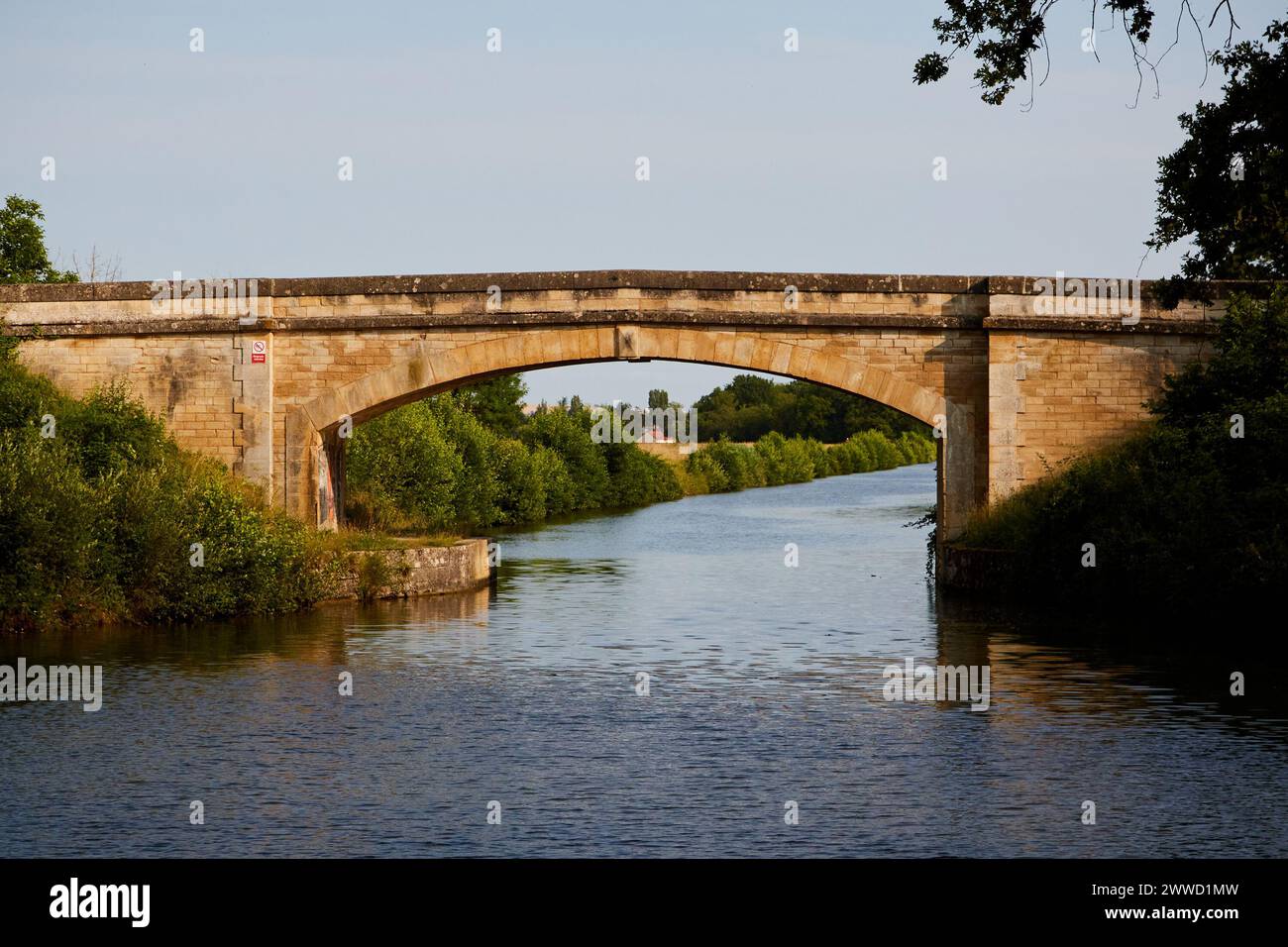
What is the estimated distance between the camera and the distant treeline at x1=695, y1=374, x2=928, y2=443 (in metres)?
105

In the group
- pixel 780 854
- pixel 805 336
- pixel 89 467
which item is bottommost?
pixel 780 854

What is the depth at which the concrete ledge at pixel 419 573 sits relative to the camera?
70.8ft

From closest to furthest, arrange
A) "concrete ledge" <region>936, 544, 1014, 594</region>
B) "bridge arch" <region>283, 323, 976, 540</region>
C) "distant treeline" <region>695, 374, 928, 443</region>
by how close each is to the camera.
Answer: "concrete ledge" <region>936, 544, 1014, 594</region> → "bridge arch" <region>283, 323, 976, 540</region> → "distant treeline" <region>695, 374, 928, 443</region>

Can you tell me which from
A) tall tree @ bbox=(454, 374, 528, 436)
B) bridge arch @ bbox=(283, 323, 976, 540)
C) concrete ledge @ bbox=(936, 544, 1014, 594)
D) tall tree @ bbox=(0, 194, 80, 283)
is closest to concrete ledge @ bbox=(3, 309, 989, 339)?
bridge arch @ bbox=(283, 323, 976, 540)

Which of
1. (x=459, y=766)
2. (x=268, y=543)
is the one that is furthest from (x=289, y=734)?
(x=268, y=543)

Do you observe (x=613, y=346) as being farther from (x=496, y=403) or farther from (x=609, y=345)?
(x=496, y=403)

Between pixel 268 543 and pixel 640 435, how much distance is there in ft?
134

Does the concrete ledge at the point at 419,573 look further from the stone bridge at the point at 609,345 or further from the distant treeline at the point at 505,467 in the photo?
the distant treeline at the point at 505,467

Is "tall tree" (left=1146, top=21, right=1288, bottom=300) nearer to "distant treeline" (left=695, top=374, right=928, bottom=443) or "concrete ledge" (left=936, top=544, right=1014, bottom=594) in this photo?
"concrete ledge" (left=936, top=544, right=1014, bottom=594)

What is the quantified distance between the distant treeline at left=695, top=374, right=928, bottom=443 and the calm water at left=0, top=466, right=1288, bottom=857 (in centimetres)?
8501

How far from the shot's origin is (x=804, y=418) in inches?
4250

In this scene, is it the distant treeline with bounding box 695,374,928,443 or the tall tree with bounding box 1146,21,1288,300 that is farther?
the distant treeline with bounding box 695,374,928,443
